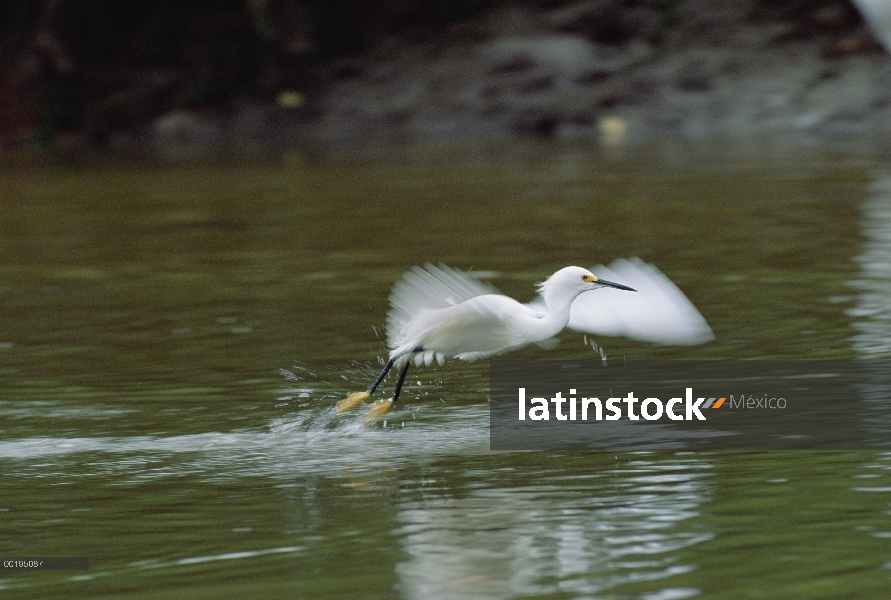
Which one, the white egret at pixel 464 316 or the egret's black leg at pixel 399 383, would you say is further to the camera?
the egret's black leg at pixel 399 383

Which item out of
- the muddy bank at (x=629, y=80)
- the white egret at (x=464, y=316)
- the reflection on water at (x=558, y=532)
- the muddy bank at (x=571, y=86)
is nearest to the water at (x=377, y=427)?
the reflection on water at (x=558, y=532)

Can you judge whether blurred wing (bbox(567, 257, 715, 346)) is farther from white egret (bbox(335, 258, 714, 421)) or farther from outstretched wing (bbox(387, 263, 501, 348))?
outstretched wing (bbox(387, 263, 501, 348))

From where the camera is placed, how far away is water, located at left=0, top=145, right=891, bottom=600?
203 inches

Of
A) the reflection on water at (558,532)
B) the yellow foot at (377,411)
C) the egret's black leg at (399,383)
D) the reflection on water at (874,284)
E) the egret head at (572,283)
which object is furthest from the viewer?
the reflection on water at (874,284)

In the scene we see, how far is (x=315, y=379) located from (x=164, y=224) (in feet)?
26.4

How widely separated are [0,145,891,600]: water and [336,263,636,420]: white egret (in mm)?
306

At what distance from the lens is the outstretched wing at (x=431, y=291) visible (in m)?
7.27

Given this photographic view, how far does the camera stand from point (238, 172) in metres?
22.6

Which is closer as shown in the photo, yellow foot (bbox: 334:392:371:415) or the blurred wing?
the blurred wing

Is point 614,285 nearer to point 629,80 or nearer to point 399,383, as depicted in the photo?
point 399,383

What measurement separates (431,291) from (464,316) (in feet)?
0.96

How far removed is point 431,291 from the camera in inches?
289

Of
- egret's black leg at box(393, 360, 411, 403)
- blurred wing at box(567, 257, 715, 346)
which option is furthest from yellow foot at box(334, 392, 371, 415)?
blurred wing at box(567, 257, 715, 346)

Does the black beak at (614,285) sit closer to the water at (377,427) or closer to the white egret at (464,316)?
the white egret at (464,316)
